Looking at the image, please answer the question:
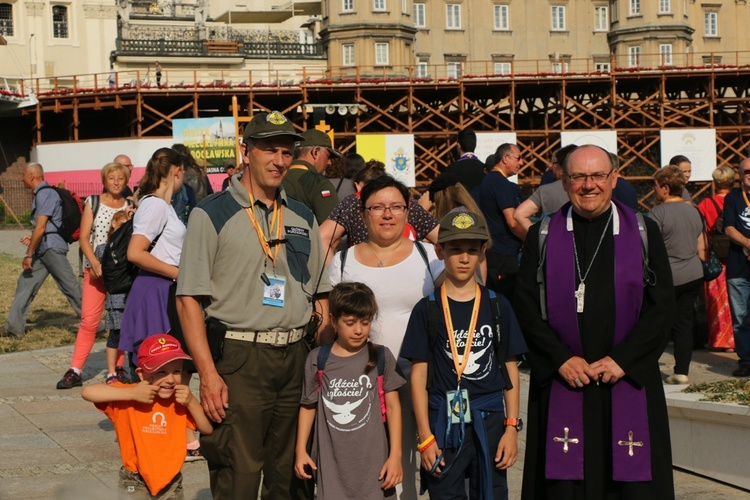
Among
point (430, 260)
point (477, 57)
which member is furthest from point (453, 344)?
point (477, 57)

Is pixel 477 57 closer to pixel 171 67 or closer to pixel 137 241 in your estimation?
pixel 171 67

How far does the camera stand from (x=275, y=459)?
4.95 meters

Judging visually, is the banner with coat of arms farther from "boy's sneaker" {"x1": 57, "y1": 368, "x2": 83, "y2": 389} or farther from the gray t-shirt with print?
the gray t-shirt with print

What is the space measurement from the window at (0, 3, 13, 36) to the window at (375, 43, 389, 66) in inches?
789

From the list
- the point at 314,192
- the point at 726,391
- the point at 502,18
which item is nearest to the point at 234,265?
the point at 314,192

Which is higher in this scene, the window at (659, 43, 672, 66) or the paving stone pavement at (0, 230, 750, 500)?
the window at (659, 43, 672, 66)

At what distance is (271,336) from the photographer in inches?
188

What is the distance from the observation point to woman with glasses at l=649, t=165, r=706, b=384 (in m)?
9.41

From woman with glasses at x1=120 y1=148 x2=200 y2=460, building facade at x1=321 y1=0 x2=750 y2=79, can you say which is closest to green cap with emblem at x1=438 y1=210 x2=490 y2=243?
woman with glasses at x1=120 y1=148 x2=200 y2=460

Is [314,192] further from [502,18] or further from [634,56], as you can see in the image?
[502,18]

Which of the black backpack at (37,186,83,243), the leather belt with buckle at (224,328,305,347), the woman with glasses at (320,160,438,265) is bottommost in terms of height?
the leather belt with buckle at (224,328,305,347)

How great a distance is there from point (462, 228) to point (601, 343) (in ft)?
2.58

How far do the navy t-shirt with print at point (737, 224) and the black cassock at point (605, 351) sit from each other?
501 cm

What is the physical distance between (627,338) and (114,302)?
4.44 meters
